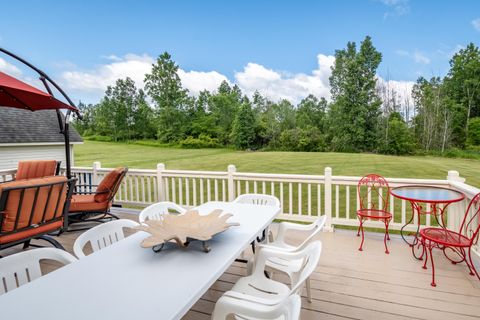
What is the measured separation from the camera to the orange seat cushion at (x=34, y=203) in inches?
114

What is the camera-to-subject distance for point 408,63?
1753 cm

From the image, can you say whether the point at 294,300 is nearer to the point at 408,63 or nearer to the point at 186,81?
the point at 408,63

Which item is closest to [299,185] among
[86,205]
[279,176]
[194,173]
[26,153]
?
[279,176]

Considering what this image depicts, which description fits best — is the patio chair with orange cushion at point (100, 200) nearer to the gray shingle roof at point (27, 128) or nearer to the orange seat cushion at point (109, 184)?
the orange seat cushion at point (109, 184)

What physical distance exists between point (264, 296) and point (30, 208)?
104 inches

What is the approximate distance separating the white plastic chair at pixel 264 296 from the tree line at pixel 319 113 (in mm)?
16963

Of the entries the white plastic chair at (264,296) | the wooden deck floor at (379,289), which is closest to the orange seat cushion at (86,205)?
the wooden deck floor at (379,289)

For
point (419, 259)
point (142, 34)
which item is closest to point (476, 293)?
point (419, 259)

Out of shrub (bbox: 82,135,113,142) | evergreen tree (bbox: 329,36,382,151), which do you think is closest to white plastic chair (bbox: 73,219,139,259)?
evergreen tree (bbox: 329,36,382,151)

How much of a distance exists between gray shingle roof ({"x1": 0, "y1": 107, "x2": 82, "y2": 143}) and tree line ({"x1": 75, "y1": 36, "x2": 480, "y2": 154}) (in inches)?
184

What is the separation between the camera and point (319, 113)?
864 inches

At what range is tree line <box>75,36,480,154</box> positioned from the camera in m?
16.6

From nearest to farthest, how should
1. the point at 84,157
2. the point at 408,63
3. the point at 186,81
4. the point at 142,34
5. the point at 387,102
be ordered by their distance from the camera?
the point at 142,34 < the point at 408,63 < the point at 387,102 < the point at 84,157 < the point at 186,81

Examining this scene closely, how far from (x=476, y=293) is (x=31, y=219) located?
4.36 meters
